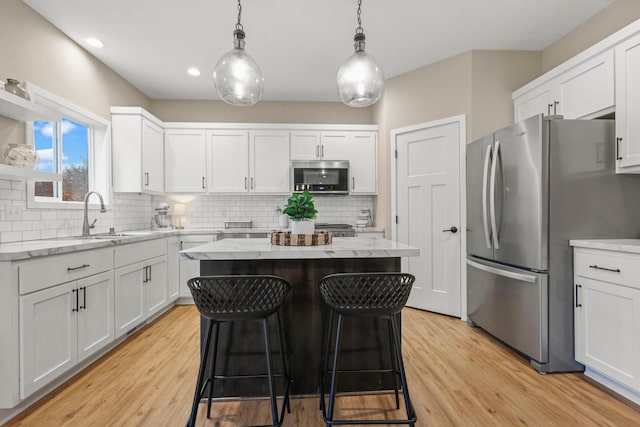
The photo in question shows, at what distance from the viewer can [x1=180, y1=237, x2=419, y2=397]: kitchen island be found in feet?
6.50

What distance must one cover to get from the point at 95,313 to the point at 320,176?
2838 mm

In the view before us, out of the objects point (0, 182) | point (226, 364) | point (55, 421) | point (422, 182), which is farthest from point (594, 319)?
point (0, 182)

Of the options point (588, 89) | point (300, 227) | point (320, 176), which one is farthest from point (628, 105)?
point (320, 176)

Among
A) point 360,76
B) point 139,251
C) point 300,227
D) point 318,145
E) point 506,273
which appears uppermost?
point 318,145

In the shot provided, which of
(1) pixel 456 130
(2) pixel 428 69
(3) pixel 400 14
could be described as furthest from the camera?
(2) pixel 428 69

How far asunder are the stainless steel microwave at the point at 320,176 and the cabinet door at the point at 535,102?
2.02m

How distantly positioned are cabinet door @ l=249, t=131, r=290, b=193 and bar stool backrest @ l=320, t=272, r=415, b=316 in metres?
3.04

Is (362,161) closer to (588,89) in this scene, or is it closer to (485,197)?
(485,197)

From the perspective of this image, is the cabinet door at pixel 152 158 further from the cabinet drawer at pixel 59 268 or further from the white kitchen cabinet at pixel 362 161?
the white kitchen cabinet at pixel 362 161

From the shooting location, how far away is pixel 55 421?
72.0 inches

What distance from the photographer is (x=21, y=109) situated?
7.45 ft

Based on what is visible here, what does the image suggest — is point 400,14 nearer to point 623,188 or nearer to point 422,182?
point 422,182

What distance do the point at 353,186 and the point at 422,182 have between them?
3.34 ft

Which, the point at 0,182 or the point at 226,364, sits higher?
the point at 0,182
